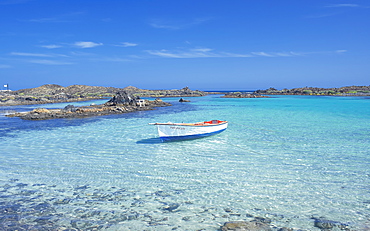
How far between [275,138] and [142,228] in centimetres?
1263

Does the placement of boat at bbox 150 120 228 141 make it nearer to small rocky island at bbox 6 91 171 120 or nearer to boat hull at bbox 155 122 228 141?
boat hull at bbox 155 122 228 141

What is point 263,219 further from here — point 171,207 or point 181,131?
point 181,131

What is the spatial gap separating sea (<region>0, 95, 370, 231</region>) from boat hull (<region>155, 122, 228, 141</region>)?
0.50 m

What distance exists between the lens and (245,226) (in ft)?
19.6

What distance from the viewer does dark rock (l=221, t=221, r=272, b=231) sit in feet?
19.2

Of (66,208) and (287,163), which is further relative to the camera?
(287,163)

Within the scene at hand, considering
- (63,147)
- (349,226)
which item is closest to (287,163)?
(349,226)

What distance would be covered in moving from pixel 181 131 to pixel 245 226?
9895mm

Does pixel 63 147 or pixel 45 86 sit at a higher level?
pixel 45 86

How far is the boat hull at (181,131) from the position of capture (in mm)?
15289

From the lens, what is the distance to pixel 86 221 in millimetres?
6363

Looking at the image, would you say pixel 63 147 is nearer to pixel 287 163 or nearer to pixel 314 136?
pixel 287 163

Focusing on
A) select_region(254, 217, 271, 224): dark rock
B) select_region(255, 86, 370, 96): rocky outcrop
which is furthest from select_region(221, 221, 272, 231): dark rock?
select_region(255, 86, 370, 96): rocky outcrop

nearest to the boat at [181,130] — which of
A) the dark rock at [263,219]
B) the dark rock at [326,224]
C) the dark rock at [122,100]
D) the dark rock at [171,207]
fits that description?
the dark rock at [171,207]
